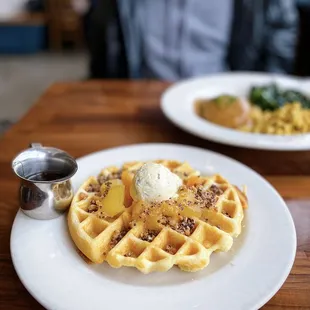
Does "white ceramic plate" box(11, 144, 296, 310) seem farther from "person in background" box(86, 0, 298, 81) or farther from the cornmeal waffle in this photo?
"person in background" box(86, 0, 298, 81)

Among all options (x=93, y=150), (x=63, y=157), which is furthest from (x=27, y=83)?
(x=63, y=157)

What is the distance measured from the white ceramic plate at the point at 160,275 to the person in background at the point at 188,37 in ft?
5.50

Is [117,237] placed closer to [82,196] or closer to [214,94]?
[82,196]

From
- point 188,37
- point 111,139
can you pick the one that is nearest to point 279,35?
point 188,37

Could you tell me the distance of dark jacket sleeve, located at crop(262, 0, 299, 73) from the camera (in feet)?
8.25

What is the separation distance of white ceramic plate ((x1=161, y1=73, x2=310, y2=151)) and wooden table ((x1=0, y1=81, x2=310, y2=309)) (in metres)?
0.06

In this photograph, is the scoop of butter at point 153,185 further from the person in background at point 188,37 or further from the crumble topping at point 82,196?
the person in background at point 188,37

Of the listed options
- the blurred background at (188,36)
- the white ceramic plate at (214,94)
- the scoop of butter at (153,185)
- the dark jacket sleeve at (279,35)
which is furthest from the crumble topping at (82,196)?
the dark jacket sleeve at (279,35)

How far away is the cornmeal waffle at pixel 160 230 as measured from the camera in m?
0.75

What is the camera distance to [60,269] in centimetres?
74

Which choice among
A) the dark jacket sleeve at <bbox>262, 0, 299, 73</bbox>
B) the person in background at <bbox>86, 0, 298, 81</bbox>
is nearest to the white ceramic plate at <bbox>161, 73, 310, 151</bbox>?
the person in background at <bbox>86, 0, 298, 81</bbox>

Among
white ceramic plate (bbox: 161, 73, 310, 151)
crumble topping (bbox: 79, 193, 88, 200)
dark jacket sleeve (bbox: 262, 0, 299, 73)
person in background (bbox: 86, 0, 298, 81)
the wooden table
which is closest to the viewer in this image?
the wooden table

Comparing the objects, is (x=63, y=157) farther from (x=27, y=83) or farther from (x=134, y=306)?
(x=27, y=83)

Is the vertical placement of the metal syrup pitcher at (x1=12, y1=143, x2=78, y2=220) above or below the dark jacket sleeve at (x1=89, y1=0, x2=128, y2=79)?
above
